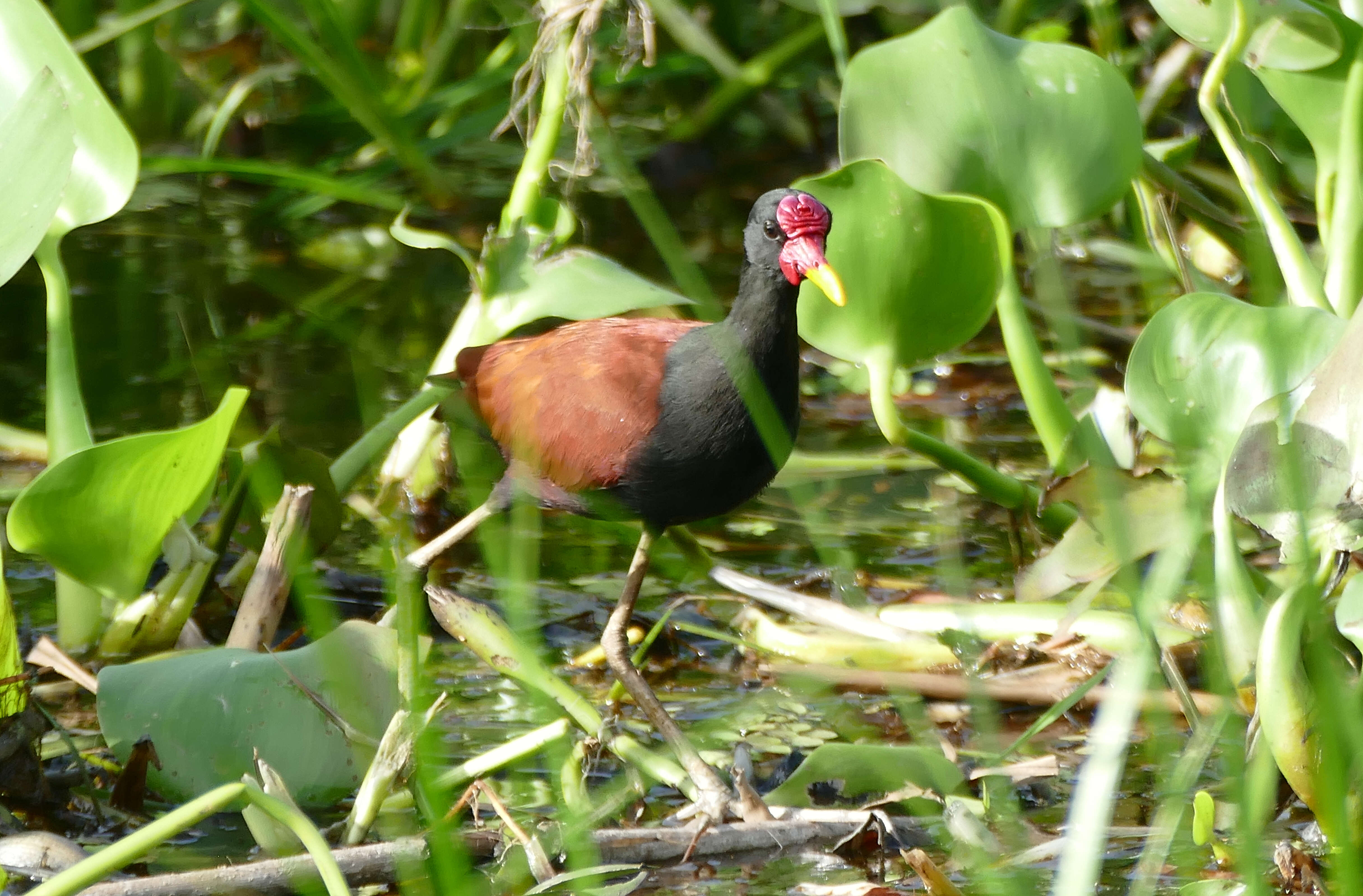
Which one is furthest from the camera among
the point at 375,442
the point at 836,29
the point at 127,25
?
the point at 127,25

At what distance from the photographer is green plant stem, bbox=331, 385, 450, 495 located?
7.91 ft

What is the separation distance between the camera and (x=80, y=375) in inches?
128

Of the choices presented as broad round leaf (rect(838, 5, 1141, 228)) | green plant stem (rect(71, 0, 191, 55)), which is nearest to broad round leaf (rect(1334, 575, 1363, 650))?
broad round leaf (rect(838, 5, 1141, 228))

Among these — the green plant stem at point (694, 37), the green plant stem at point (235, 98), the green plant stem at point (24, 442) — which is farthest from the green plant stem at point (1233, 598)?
the green plant stem at point (235, 98)

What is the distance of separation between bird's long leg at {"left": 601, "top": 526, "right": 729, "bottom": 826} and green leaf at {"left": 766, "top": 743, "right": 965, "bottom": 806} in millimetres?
77

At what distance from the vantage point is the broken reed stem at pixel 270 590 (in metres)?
2.16

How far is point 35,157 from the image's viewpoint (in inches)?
69.6

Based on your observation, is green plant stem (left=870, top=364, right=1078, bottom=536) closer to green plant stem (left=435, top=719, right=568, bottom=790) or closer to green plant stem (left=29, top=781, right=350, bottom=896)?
green plant stem (left=435, top=719, right=568, bottom=790)

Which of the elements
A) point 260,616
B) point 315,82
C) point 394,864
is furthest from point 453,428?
point 315,82

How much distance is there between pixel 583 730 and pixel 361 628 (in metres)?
0.33

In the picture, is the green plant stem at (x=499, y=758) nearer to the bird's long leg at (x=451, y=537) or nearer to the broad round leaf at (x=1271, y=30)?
the bird's long leg at (x=451, y=537)

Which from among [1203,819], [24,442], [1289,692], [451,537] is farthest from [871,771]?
[24,442]

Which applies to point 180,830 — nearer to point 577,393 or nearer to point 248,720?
point 248,720

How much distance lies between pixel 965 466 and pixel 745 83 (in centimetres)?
216
